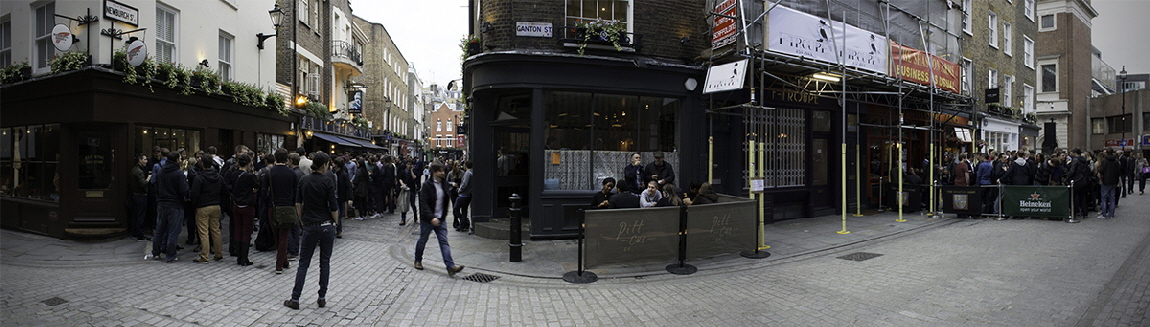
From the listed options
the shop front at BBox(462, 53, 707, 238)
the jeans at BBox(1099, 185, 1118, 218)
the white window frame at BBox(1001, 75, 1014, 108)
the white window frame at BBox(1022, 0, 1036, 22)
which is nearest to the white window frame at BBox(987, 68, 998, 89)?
the white window frame at BBox(1001, 75, 1014, 108)

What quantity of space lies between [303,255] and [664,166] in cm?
638

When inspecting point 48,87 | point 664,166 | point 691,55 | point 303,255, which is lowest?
point 303,255

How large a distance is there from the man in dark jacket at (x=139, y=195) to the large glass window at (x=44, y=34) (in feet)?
12.5

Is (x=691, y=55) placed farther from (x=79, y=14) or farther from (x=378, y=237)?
(x=79, y=14)

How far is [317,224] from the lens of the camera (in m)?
5.36

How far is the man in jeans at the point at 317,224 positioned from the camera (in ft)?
17.2

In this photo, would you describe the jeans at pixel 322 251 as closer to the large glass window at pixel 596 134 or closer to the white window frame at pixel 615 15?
the large glass window at pixel 596 134

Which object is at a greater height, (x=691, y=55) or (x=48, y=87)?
(x=691, y=55)

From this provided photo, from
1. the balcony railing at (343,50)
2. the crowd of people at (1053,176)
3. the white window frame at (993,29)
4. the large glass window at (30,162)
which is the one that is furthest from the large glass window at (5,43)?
the white window frame at (993,29)

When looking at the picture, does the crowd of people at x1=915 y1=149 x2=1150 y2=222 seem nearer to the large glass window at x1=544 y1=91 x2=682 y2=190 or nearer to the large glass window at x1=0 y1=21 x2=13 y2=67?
the large glass window at x1=544 y1=91 x2=682 y2=190

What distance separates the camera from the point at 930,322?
4688mm

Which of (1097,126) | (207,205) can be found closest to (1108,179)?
(207,205)

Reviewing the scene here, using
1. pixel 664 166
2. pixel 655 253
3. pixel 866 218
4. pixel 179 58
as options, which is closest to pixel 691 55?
pixel 664 166

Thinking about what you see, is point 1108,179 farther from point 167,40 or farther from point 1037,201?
point 167,40
